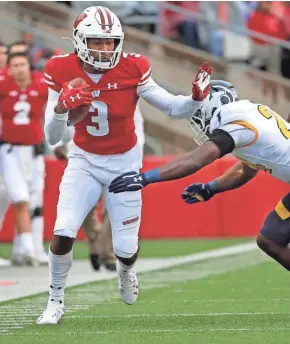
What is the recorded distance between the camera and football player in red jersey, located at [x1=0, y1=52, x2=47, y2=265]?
11719mm

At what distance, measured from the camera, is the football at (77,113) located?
7.18 metres

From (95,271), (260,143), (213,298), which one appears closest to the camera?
(260,143)

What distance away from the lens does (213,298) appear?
871cm

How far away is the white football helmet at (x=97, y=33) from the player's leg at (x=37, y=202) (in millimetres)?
4570

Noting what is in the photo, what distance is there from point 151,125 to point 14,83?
4890 mm

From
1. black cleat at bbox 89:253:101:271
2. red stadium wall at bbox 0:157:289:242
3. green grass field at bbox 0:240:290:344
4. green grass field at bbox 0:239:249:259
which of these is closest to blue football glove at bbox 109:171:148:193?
green grass field at bbox 0:240:290:344

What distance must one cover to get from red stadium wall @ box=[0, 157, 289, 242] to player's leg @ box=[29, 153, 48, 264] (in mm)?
2282

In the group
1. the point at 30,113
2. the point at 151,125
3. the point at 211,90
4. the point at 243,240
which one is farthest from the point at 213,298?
the point at 151,125

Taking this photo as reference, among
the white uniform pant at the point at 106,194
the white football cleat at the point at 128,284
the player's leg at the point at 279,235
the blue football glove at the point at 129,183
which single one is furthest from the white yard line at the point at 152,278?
the player's leg at the point at 279,235

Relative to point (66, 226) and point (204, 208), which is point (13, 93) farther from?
point (66, 226)

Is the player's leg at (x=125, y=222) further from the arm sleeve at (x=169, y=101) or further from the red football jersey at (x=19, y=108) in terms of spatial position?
the red football jersey at (x=19, y=108)

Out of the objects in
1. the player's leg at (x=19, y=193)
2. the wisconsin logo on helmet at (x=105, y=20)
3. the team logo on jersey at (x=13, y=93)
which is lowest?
the player's leg at (x=19, y=193)

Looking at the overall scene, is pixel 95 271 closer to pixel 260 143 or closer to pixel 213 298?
pixel 213 298

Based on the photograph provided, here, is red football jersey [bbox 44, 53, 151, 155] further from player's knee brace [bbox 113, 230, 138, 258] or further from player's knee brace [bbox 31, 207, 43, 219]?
player's knee brace [bbox 31, 207, 43, 219]
